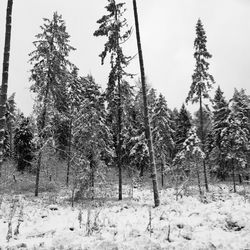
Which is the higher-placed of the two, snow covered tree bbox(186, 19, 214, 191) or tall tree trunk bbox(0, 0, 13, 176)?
snow covered tree bbox(186, 19, 214, 191)

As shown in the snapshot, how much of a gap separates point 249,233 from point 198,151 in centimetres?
1446

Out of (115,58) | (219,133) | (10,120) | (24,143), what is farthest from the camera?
(24,143)

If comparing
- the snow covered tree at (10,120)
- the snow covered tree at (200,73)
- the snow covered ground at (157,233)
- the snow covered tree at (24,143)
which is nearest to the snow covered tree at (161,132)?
the snow covered tree at (200,73)

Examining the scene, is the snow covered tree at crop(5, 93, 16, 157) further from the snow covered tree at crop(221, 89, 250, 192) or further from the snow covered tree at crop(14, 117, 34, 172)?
the snow covered tree at crop(221, 89, 250, 192)

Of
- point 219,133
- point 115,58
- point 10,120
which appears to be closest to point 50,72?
point 115,58

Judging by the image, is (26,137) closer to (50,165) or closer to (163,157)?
(50,165)

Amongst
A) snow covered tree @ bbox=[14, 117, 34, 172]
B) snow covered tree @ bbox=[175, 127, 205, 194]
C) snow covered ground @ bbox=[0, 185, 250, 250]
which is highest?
snow covered tree @ bbox=[14, 117, 34, 172]

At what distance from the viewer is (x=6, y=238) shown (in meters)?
7.80

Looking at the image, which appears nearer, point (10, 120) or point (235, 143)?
point (235, 143)

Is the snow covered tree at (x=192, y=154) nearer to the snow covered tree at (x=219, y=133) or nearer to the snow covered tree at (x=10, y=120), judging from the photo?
the snow covered tree at (x=219, y=133)

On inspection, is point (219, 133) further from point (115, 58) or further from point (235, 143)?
point (115, 58)

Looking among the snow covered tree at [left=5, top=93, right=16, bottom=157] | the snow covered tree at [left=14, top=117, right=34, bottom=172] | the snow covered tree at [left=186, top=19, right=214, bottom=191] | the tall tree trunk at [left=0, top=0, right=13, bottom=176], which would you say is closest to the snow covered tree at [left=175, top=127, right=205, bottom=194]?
the snow covered tree at [left=186, top=19, right=214, bottom=191]

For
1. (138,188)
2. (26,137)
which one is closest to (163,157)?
(138,188)

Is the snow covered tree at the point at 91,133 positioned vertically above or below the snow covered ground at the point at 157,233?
above
